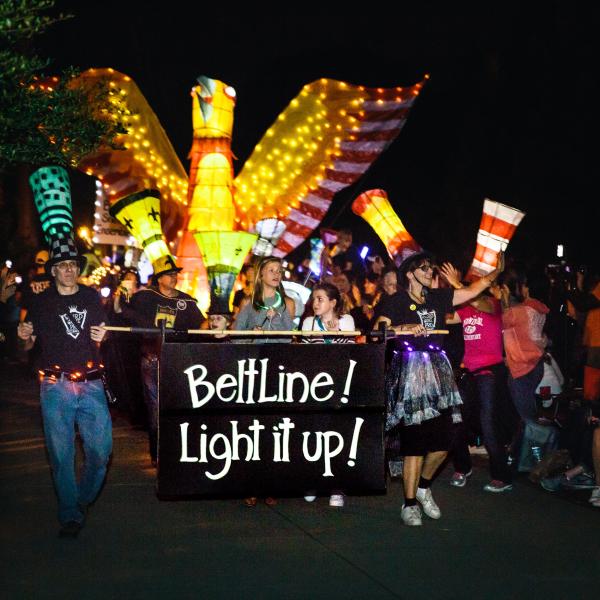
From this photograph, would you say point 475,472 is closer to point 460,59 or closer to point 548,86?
point 548,86

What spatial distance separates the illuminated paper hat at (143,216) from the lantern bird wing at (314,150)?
16.2 ft

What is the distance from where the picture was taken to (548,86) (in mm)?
25391

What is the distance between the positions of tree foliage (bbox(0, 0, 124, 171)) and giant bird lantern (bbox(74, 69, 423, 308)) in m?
6.63

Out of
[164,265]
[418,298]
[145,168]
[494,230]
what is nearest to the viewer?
[418,298]

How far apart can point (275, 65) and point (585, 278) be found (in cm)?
2703

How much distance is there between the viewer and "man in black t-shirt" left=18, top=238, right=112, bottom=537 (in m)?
7.32

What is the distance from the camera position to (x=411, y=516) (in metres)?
7.55

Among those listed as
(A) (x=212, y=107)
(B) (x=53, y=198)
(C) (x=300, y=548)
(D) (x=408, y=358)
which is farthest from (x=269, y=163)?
(C) (x=300, y=548)

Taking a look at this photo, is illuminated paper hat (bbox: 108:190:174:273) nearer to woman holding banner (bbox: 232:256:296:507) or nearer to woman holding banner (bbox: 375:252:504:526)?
woman holding banner (bbox: 232:256:296:507)

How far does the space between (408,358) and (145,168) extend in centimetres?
1189

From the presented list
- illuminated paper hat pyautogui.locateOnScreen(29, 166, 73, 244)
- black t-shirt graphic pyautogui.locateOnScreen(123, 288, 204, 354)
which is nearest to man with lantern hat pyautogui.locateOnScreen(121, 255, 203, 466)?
black t-shirt graphic pyautogui.locateOnScreen(123, 288, 204, 354)

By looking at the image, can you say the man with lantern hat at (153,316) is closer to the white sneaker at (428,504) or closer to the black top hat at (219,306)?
the black top hat at (219,306)

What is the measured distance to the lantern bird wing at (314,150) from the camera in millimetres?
19109

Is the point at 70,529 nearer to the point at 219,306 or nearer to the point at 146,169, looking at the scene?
the point at 219,306
